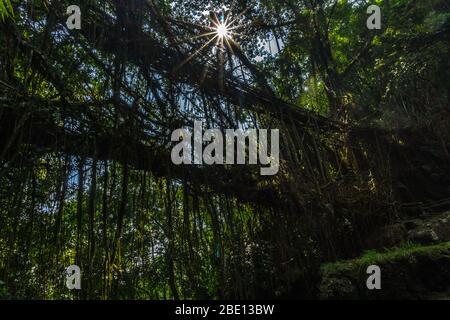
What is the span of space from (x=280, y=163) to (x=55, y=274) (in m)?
1.86

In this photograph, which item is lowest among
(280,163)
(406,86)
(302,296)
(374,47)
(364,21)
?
(302,296)

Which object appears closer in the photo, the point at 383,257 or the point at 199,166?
the point at 199,166

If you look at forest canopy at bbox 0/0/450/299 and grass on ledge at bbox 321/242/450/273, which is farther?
grass on ledge at bbox 321/242/450/273

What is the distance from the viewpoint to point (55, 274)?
8.28 ft

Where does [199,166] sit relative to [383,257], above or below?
above

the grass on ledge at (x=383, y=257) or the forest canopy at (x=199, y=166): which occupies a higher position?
the forest canopy at (x=199, y=166)

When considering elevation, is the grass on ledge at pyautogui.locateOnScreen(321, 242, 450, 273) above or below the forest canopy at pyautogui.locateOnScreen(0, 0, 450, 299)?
below

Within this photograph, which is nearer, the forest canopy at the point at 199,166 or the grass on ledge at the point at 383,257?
the forest canopy at the point at 199,166

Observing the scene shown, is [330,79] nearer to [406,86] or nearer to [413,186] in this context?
[406,86]

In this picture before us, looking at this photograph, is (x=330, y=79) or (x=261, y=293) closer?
(x=261, y=293)
